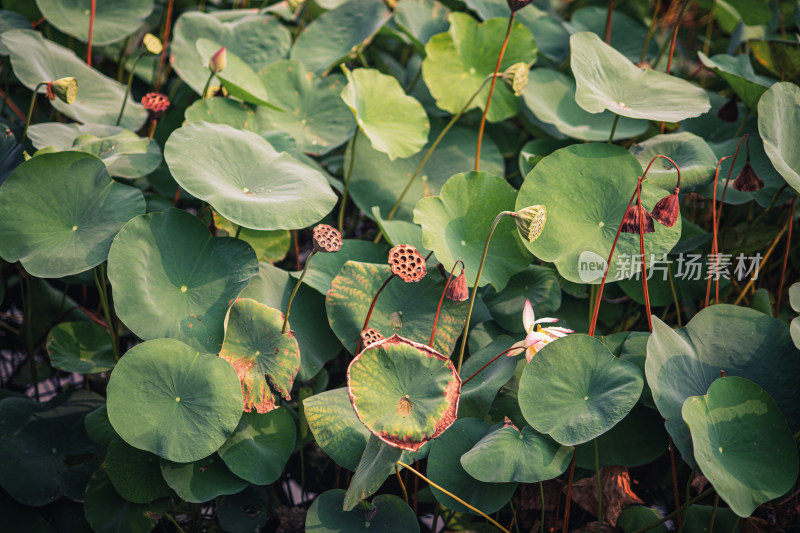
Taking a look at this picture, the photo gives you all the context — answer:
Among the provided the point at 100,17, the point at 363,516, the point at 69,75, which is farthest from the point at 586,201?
the point at 100,17

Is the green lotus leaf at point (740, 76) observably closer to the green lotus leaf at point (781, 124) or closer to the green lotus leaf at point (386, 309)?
the green lotus leaf at point (781, 124)

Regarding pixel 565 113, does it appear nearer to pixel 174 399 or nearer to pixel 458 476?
pixel 458 476

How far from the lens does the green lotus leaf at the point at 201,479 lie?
1129mm

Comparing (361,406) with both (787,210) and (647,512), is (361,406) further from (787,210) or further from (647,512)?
(787,210)

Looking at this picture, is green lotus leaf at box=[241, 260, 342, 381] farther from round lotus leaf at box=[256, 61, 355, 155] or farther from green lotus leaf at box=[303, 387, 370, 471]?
round lotus leaf at box=[256, 61, 355, 155]

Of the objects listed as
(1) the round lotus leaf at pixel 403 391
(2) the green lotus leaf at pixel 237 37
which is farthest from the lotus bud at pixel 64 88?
(1) the round lotus leaf at pixel 403 391

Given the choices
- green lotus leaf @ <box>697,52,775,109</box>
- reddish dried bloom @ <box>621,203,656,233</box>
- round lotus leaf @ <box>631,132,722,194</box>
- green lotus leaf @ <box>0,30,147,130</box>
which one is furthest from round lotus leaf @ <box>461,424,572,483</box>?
green lotus leaf @ <box>0,30,147,130</box>

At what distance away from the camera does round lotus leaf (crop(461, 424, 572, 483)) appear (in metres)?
1.01

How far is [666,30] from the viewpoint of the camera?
253cm

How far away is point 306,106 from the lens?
1.74m

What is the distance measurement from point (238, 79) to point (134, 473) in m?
1.05

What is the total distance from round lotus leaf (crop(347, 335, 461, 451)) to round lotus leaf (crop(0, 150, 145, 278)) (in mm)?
625

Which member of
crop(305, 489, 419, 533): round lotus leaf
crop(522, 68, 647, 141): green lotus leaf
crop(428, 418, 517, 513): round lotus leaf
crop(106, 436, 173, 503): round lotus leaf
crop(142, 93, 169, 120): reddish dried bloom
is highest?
crop(142, 93, 169, 120): reddish dried bloom

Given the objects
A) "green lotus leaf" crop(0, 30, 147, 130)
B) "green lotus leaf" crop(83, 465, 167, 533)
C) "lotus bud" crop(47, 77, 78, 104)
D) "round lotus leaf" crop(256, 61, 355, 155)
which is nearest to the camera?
"green lotus leaf" crop(83, 465, 167, 533)
